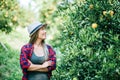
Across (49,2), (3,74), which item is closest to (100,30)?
(3,74)

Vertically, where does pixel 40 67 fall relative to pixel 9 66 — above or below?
above

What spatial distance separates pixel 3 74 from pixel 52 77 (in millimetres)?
4806

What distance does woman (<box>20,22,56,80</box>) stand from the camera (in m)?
4.59

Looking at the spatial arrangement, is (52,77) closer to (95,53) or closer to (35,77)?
(35,77)

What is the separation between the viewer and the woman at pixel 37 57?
4590 mm

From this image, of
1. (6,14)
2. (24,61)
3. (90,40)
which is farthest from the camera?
(6,14)

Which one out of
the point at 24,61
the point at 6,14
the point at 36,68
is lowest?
the point at 36,68

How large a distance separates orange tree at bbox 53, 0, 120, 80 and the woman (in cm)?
20

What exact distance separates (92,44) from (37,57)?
34.1 inches

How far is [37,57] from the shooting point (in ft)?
15.2

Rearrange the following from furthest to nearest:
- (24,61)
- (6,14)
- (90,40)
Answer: (6,14), (24,61), (90,40)

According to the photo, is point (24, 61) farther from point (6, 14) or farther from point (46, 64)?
point (6, 14)

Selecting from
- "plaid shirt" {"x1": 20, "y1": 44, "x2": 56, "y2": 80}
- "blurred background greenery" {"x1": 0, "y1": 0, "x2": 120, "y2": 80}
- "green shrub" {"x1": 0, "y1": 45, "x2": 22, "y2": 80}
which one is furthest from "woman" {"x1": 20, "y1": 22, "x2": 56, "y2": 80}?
"green shrub" {"x1": 0, "y1": 45, "x2": 22, "y2": 80}

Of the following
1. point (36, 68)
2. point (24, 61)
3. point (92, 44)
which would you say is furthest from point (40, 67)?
point (92, 44)
